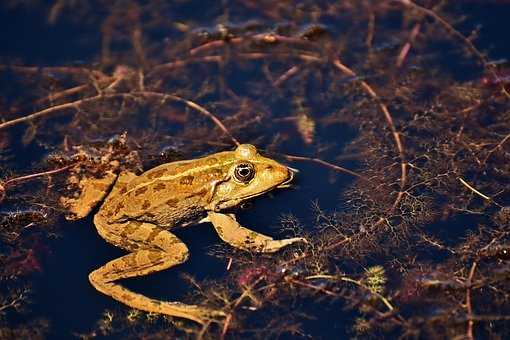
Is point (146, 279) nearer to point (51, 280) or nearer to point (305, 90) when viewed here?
point (51, 280)

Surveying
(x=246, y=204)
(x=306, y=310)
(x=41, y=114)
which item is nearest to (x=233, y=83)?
Result: (x=246, y=204)

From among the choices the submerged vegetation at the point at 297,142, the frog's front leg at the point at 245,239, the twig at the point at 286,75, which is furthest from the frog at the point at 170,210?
the twig at the point at 286,75

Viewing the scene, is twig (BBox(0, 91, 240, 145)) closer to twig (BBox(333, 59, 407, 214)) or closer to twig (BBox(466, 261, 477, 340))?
twig (BBox(333, 59, 407, 214))

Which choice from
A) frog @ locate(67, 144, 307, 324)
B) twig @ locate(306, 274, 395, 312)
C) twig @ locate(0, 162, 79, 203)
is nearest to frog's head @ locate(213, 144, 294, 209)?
frog @ locate(67, 144, 307, 324)

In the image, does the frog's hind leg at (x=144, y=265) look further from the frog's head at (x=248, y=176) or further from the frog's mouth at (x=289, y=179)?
the frog's mouth at (x=289, y=179)

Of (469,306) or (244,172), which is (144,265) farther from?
(469,306)

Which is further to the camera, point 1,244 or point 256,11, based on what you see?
point 256,11
